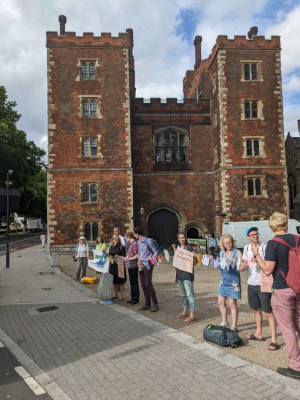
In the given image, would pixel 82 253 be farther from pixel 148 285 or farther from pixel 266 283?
pixel 266 283

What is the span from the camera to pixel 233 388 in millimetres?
4242

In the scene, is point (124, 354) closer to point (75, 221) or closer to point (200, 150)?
point (75, 221)

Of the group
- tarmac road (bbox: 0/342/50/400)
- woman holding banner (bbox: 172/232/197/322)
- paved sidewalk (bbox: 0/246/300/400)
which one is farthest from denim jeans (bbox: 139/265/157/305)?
tarmac road (bbox: 0/342/50/400)

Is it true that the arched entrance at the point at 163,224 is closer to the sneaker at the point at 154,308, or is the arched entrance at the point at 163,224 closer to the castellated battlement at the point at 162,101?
the castellated battlement at the point at 162,101

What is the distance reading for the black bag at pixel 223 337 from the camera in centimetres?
566

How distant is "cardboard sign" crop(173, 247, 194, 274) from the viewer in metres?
7.10

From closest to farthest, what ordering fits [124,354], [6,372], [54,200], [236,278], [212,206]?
[6,372]
[124,354]
[236,278]
[54,200]
[212,206]

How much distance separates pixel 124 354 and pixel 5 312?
433cm

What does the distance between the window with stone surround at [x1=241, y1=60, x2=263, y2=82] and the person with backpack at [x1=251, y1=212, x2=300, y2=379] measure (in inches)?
959

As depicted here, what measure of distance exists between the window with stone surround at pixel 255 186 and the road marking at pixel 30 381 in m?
22.6

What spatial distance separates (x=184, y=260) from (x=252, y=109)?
21776mm

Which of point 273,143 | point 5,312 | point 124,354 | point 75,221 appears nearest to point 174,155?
point 273,143

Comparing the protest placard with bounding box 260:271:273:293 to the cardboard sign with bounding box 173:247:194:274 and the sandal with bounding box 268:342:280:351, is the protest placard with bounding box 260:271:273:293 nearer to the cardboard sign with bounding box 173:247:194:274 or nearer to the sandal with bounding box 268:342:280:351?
the sandal with bounding box 268:342:280:351

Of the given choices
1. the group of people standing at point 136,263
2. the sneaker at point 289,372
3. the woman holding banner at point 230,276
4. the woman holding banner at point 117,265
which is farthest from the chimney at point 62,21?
the sneaker at point 289,372
